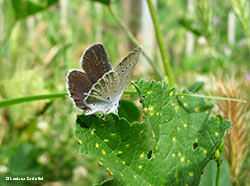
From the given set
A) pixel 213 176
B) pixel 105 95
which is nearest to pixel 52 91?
pixel 105 95

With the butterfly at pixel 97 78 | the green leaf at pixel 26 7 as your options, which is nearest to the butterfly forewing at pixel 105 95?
the butterfly at pixel 97 78

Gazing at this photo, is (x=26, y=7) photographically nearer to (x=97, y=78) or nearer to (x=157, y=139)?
(x=97, y=78)

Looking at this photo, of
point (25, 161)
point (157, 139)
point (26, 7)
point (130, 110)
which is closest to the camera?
point (157, 139)

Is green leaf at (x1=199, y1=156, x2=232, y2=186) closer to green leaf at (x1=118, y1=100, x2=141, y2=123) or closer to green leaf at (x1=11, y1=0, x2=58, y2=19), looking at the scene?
green leaf at (x1=118, y1=100, x2=141, y2=123)

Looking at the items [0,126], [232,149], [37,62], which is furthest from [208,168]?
[37,62]

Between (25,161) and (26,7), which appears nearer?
(26,7)

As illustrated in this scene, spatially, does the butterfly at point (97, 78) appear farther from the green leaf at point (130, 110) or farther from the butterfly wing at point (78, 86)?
the green leaf at point (130, 110)

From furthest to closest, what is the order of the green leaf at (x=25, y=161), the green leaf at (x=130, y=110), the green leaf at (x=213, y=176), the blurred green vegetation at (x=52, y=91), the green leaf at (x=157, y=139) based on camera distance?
A: the green leaf at (x=25, y=161) < the blurred green vegetation at (x=52, y=91) < the green leaf at (x=130, y=110) < the green leaf at (x=213, y=176) < the green leaf at (x=157, y=139)
